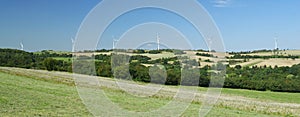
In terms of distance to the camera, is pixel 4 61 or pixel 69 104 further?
pixel 4 61

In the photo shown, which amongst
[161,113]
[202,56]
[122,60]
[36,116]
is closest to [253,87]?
[202,56]

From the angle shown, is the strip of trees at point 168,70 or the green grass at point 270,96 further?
the strip of trees at point 168,70

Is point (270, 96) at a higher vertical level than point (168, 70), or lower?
lower

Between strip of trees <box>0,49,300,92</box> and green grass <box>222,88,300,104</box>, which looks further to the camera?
strip of trees <box>0,49,300,92</box>

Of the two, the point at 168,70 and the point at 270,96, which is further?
the point at 168,70

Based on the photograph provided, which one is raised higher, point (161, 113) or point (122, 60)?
point (122, 60)

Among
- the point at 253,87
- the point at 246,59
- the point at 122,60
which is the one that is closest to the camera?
the point at 122,60

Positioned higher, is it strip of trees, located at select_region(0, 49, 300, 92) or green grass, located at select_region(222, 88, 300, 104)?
strip of trees, located at select_region(0, 49, 300, 92)

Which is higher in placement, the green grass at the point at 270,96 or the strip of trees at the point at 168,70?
the strip of trees at the point at 168,70

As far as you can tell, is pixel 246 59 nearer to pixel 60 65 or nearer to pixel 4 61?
pixel 60 65

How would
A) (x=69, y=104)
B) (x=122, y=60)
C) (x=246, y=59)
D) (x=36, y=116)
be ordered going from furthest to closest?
(x=246, y=59) → (x=122, y=60) → (x=69, y=104) → (x=36, y=116)
